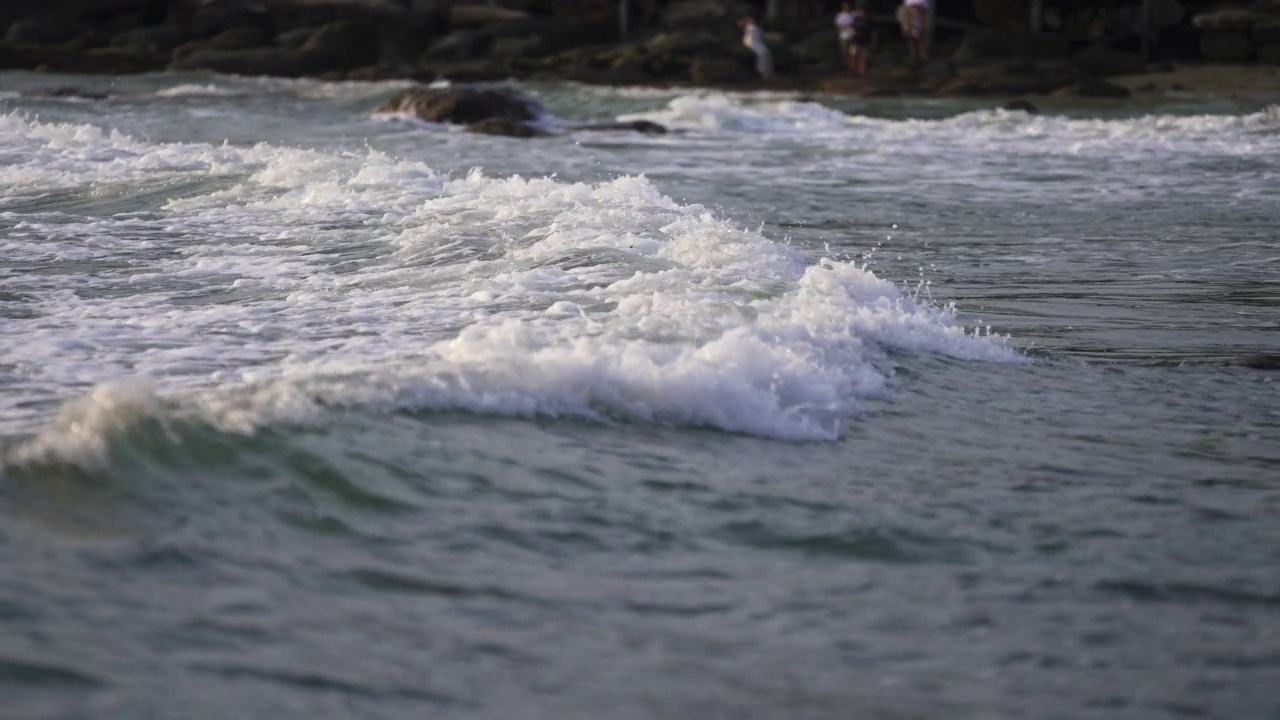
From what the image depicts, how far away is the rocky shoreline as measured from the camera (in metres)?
29.9

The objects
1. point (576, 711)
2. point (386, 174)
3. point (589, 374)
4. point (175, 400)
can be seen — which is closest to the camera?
point (576, 711)

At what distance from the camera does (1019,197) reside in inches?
548

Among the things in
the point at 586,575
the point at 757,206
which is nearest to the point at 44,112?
the point at 757,206

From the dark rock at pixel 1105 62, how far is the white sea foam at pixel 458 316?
20.5 m

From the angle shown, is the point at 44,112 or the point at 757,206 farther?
the point at 44,112

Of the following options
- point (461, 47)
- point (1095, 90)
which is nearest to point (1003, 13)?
point (1095, 90)

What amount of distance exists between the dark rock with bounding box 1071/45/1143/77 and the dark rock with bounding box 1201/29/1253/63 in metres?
1.37

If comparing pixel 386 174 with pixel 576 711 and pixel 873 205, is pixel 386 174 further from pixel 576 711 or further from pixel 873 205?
pixel 576 711

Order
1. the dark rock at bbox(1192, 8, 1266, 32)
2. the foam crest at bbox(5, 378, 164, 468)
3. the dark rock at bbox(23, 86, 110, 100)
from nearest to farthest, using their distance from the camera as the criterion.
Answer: the foam crest at bbox(5, 378, 164, 468), the dark rock at bbox(23, 86, 110, 100), the dark rock at bbox(1192, 8, 1266, 32)

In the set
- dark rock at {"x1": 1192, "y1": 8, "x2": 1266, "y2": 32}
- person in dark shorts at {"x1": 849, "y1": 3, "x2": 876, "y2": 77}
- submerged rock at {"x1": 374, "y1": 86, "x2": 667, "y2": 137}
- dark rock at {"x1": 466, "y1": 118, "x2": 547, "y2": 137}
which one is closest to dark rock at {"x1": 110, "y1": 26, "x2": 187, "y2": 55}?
person in dark shorts at {"x1": 849, "y1": 3, "x2": 876, "y2": 77}

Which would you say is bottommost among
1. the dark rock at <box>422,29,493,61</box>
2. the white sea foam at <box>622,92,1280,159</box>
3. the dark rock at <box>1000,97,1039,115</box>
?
the white sea foam at <box>622,92,1280,159</box>

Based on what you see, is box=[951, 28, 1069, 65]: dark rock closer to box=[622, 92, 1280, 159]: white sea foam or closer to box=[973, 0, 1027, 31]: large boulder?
box=[973, 0, 1027, 31]: large boulder

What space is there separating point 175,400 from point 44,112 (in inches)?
786

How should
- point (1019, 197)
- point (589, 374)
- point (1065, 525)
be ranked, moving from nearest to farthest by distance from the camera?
point (1065, 525), point (589, 374), point (1019, 197)
